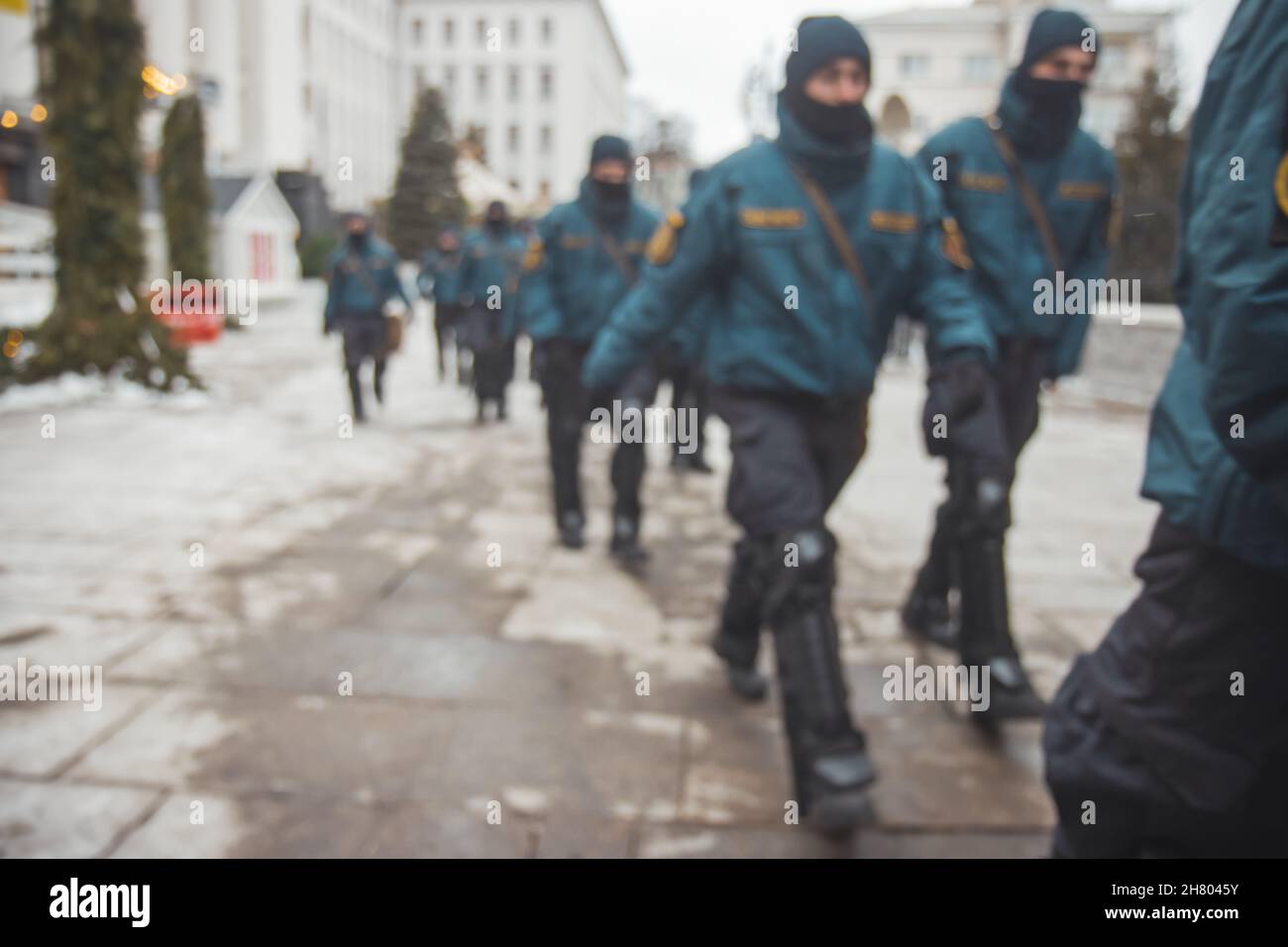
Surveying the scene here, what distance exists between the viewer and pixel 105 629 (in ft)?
13.1

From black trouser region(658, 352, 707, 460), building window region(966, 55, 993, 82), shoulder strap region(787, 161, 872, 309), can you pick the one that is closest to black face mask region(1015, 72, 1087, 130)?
shoulder strap region(787, 161, 872, 309)

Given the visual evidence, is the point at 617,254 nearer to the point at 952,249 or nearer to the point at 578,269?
the point at 578,269

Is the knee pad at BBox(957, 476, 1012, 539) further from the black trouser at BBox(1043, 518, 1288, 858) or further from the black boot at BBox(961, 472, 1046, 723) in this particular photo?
the black trouser at BBox(1043, 518, 1288, 858)

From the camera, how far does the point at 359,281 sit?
9.62 meters

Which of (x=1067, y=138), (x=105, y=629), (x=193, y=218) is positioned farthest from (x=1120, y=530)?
(x=193, y=218)

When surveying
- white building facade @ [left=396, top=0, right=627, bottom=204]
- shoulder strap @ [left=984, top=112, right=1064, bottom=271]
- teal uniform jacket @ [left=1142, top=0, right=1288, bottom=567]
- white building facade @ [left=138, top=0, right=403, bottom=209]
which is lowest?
teal uniform jacket @ [left=1142, top=0, right=1288, bottom=567]

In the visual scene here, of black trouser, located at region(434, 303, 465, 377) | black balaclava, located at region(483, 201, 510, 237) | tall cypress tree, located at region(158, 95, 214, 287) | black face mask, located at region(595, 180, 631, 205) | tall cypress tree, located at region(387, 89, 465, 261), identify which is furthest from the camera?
tall cypress tree, located at region(387, 89, 465, 261)

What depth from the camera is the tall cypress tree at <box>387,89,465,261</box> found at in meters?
47.6

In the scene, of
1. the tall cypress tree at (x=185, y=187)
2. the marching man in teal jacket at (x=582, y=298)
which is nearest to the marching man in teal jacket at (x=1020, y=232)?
the marching man in teal jacket at (x=582, y=298)

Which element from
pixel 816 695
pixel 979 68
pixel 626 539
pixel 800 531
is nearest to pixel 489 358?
pixel 626 539

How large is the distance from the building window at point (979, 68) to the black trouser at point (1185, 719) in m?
55.0
